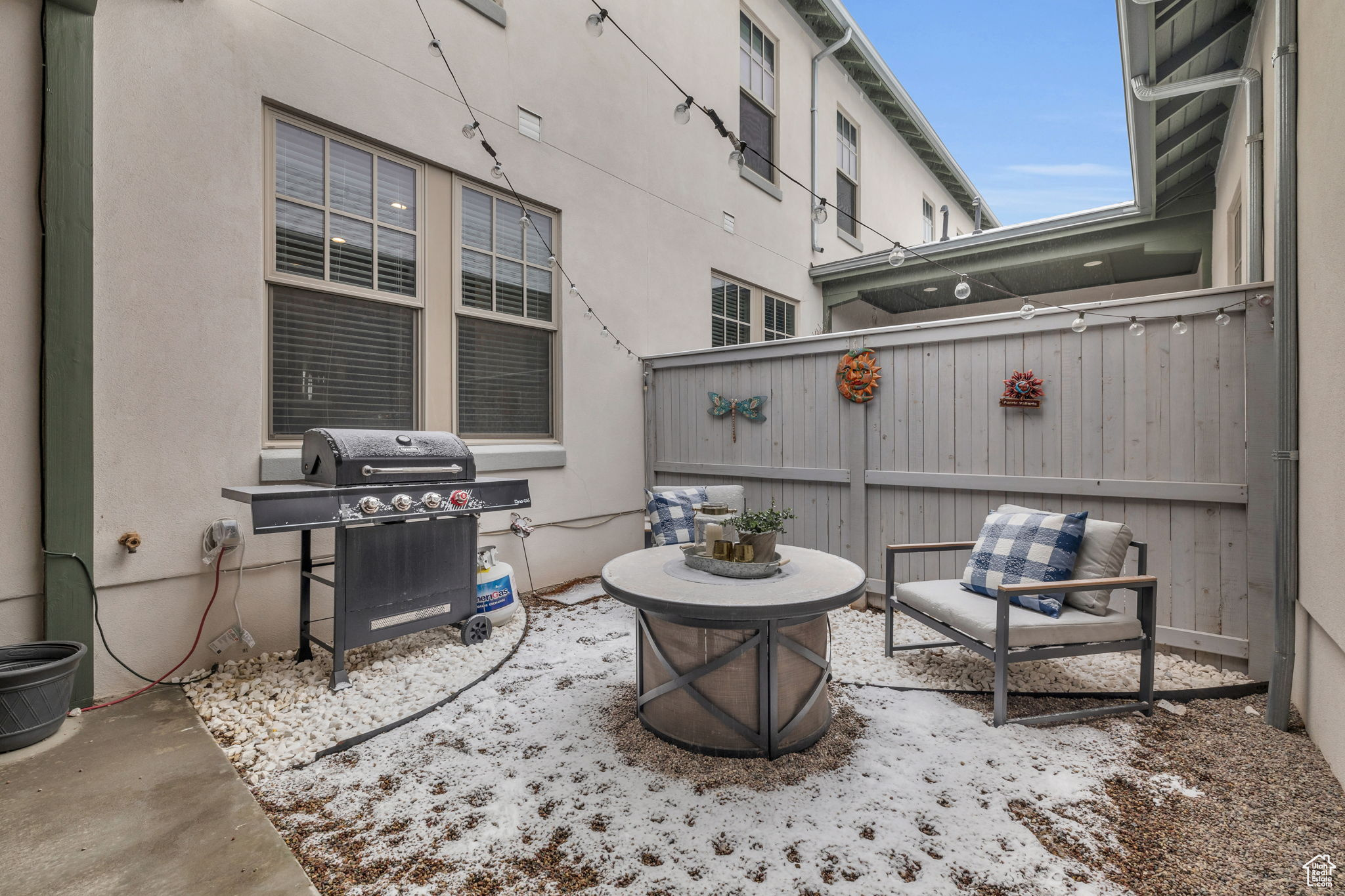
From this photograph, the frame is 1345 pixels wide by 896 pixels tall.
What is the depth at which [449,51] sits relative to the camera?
146 inches

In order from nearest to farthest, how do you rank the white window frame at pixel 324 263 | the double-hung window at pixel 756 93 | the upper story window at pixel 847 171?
the white window frame at pixel 324 263
the double-hung window at pixel 756 93
the upper story window at pixel 847 171

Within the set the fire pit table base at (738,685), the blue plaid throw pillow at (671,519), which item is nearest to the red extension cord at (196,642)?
the fire pit table base at (738,685)

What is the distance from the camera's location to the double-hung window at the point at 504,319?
3920 mm

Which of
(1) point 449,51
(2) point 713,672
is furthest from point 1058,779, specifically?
(1) point 449,51

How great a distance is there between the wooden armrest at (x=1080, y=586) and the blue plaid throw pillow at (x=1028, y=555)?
0.14 meters

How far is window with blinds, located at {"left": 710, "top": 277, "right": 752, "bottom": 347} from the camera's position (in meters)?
6.01

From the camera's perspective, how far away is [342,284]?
129 inches

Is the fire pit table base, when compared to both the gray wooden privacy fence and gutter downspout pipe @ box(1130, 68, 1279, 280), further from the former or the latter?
gutter downspout pipe @ box(1130, 68, 1279, 280)

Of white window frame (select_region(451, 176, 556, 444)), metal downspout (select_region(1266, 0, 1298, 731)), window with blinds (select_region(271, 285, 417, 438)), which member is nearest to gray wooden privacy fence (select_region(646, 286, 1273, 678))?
metal downspout (select_region(1266, 0, 1298, 731))

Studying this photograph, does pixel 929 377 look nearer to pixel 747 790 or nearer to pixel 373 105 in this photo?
pixel 747 790

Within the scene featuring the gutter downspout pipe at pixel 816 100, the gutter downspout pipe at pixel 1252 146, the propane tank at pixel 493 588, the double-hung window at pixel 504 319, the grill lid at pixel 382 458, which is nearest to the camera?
the grill lid at pixel 382 458

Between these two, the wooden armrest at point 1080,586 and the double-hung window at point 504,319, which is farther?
the double-hung window at point 504,319

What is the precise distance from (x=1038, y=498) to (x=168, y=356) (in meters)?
4.39

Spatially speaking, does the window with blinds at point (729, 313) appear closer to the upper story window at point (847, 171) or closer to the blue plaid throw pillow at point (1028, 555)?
the upper story window at point (847, 171)
